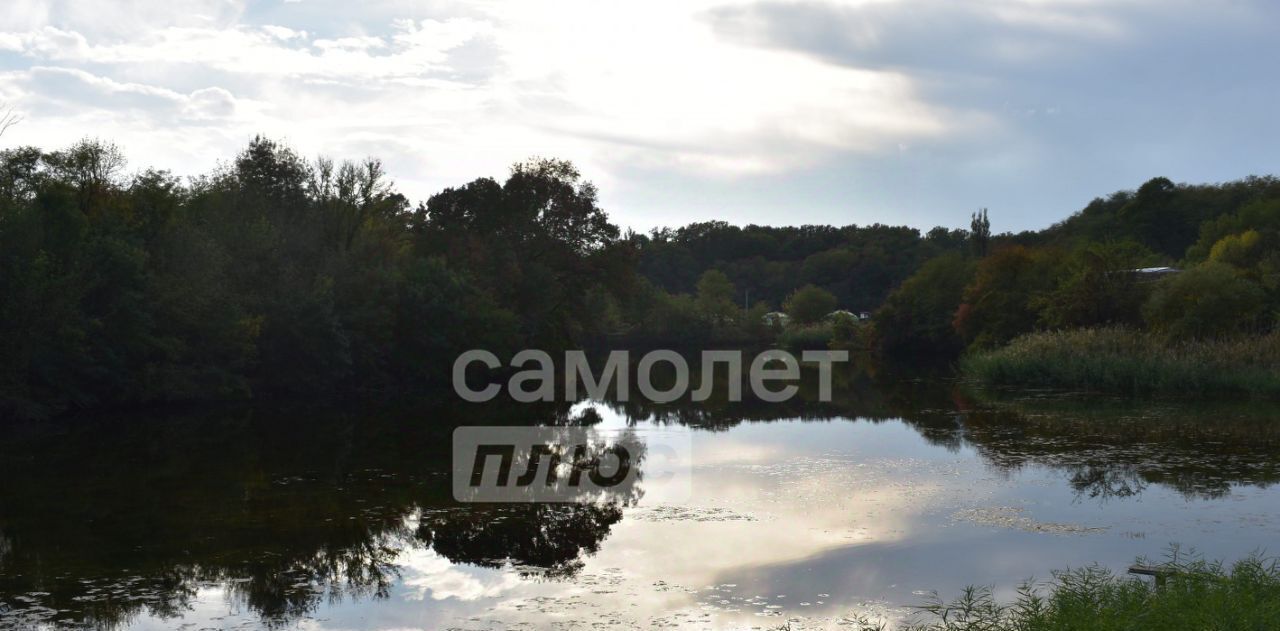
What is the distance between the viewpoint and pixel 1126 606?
707cm

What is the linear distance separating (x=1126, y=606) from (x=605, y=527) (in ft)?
20.2

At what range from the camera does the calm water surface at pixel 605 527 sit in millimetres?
8836

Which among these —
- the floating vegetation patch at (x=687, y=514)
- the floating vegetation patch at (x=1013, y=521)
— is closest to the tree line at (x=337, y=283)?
the floating vegetation patch at (x=687, y=514)

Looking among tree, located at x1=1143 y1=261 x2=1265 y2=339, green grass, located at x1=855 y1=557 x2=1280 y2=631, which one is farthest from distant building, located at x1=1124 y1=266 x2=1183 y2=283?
Answer: green grass, located at x1=855 y1=557 x2=1280 y2=631

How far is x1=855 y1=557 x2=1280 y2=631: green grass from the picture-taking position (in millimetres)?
6535

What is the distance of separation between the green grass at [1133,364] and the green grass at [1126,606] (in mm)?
20763

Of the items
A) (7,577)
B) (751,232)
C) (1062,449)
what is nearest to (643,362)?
(1062,449)

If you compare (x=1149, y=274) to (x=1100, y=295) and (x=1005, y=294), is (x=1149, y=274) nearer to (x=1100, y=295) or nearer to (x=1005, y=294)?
(x=1100, y=295)

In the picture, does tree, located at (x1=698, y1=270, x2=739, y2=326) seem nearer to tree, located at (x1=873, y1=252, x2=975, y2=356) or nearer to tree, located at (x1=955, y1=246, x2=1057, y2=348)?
tree, located at (x1=873, y1=252, x2=975, y2=356)

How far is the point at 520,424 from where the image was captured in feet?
76.3

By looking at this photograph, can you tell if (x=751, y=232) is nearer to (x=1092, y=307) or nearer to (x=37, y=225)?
(x=1092, y=307)

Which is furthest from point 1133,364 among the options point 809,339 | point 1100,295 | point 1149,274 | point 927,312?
point 809,339

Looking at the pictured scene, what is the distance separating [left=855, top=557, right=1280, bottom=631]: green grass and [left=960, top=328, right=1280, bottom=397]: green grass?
20.8 meters

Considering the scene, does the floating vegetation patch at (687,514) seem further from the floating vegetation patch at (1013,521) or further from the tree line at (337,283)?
the tree line at (337,283)
